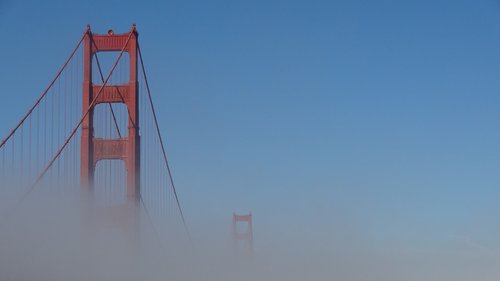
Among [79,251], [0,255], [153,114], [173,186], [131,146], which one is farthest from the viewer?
[173,186]

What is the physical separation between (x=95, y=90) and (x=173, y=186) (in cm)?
645

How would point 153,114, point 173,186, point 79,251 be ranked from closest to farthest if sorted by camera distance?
1. point 79,251
2. point 153,114
3. point 173,186

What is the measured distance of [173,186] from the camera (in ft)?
75.3

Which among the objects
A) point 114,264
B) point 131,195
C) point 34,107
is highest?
point 34,107

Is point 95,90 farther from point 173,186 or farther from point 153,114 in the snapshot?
point 173,186

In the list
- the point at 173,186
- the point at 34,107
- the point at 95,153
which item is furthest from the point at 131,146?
the point at 173,186

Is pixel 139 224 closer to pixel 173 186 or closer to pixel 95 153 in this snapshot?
pixel 95 153

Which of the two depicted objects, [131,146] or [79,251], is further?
[131,146]

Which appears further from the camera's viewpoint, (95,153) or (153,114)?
(153,114)

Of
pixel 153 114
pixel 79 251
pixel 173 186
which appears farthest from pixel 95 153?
pixel 173 186

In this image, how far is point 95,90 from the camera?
667 inches

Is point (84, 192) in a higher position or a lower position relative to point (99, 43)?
lower

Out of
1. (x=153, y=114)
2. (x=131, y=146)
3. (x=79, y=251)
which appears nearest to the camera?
(x=79, y=251)

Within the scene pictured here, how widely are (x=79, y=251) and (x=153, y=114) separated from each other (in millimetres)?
5666
